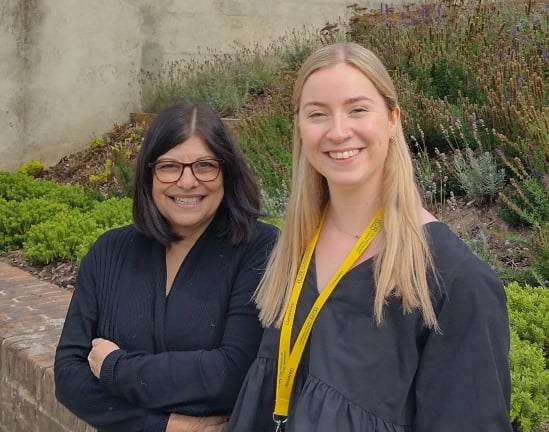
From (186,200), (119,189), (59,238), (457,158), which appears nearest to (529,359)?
(186,200)

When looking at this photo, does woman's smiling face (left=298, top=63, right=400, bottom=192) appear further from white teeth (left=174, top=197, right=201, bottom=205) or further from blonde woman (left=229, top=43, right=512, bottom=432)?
white teeth (left=174, top=197, right=201, bottom=205)

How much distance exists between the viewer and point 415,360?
1.66 m

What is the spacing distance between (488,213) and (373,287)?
3.47 metres

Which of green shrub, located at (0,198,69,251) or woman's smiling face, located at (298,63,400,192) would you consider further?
green shrub, located at (0,198,69,251)

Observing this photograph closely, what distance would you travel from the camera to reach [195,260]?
2.46 meters

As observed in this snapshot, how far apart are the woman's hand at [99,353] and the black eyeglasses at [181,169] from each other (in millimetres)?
560

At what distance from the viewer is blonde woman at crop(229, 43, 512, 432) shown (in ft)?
5.30

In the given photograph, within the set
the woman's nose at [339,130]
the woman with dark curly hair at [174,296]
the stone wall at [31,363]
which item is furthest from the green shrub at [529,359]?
the stone wall at [31,363]

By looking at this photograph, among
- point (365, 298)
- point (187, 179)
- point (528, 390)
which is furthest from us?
point (528, 390)

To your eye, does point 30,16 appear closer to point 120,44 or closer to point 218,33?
point 120,44

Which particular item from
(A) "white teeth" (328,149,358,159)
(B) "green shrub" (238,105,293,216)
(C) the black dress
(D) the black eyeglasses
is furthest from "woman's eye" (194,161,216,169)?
(B) "green shrub" (238,105,293,216)

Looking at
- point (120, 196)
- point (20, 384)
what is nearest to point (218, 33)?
point (120, 196)

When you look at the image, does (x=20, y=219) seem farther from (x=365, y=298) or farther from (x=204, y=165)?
(x=365, y=298)

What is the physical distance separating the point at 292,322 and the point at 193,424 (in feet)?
2.11
